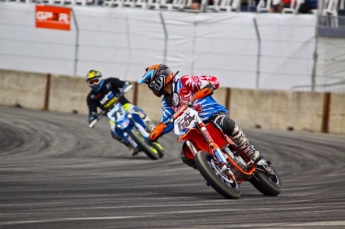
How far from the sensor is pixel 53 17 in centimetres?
2608

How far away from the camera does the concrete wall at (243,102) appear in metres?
19.8

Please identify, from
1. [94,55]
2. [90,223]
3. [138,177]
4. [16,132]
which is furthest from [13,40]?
[90,223]

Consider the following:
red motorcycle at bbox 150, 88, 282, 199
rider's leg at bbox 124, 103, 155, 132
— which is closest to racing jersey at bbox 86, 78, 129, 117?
rider's leg at bbox 124, 103, 155, 132

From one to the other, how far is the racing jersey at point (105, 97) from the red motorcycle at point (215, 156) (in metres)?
6.93

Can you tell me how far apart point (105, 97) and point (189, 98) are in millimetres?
6905

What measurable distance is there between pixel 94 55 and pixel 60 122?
488 cm

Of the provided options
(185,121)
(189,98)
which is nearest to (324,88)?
(189,98)

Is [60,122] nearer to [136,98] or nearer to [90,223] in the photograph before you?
[136,98]

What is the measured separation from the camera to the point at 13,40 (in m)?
26.0

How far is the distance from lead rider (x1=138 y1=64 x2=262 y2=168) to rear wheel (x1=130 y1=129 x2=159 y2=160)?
5671 millimetres

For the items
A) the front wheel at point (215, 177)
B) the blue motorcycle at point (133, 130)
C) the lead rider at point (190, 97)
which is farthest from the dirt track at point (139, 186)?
the lead rider at point (190, 97)

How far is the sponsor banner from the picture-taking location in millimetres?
25641

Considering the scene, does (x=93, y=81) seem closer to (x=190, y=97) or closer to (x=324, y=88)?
(x=190, y=97)

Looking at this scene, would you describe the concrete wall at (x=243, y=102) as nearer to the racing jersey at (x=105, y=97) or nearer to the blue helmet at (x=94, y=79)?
the racing jersey at (x=105, y=97)
